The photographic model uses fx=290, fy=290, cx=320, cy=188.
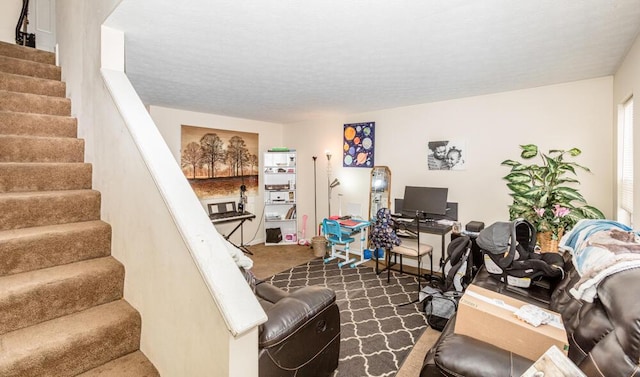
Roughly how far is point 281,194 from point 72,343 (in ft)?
15.1

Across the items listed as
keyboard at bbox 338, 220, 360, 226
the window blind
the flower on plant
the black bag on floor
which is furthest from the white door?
the window blind

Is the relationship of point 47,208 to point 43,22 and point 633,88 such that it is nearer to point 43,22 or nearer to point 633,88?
point 43,22

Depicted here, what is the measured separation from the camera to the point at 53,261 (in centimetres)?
158

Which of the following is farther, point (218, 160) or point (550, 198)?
point (218, 160)

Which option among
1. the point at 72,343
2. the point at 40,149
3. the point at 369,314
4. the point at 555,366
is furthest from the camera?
the point at 369,314

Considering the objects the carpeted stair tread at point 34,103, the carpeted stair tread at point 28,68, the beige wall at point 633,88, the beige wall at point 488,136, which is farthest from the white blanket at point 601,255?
the carpeted stair tread at point 28,68

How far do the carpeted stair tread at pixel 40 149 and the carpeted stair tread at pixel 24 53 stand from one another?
143cm

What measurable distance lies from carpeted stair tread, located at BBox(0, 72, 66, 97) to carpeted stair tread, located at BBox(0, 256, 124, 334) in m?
1.75

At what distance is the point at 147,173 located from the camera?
1.35 m

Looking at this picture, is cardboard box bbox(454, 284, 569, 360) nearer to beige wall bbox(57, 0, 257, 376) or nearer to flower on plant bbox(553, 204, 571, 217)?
beige wall bbox(57, 0, 257, 376)

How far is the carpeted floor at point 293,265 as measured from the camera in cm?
222

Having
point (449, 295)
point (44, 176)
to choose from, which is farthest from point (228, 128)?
point (449, 295)

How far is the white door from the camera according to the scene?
3.53m

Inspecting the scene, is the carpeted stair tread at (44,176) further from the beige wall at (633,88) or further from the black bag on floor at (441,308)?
the beige wall at (633,88)
